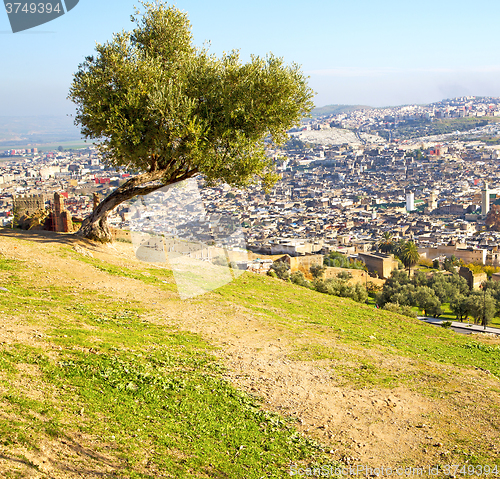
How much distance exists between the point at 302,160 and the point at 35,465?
502 ft

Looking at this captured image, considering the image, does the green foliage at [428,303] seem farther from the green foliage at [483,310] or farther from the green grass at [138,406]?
the green grass at [138,406]

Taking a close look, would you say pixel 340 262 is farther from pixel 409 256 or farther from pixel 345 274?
pixel 345 274

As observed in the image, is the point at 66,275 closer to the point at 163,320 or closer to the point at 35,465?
the point at 163,320

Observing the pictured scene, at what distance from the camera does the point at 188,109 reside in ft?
32.3

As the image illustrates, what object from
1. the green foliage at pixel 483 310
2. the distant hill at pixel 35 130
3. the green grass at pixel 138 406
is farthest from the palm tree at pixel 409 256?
the distant hill at pixel 35 130

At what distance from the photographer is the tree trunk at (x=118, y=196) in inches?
433

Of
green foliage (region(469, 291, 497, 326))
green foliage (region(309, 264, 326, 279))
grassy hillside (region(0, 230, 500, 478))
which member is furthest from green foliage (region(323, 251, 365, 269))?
grassy hillside (region(0, 230, 500, 478))

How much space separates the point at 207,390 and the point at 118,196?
715 cm

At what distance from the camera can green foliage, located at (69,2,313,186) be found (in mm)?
9945

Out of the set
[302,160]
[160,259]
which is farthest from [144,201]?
[302,160]

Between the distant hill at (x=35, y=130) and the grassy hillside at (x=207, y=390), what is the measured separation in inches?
6158

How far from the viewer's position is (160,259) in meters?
12.0

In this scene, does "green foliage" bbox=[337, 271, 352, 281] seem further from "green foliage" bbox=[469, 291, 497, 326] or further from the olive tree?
the olive tree

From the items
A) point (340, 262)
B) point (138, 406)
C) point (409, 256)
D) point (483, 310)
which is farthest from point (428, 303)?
point (138, 406)
